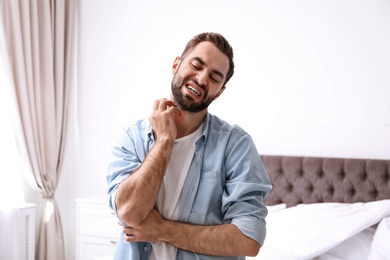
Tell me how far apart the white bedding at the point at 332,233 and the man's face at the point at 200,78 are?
148 centimetres

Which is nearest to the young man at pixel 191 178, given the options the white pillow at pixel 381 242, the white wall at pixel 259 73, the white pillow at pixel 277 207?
the white pillow at pixel 381 242

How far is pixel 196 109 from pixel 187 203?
286mm

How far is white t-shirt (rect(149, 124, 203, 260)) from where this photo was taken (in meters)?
1.32

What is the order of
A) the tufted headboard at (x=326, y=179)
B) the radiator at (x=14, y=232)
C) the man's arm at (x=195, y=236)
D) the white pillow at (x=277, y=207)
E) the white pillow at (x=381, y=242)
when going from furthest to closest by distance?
1. the radiator at (x=14, y=232)
2. the white pillow at (x=277, y=207)
3. the tufted headboard at (x=326, y=179)
4. the white pillow at (x=381, y=242)
5. the man's arm at (x=195, y=236)

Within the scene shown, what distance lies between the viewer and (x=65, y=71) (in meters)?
4.24

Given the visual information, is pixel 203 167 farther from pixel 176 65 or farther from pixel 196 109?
pixel 176 65

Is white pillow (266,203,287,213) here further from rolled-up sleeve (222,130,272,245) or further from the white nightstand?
rolled-up sleeve (222,130,272,245)

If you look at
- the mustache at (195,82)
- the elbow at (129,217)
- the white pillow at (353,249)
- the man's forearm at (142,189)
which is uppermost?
the mustache at (195,82)

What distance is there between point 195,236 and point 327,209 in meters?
1.96

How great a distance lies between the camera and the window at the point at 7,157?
365cm

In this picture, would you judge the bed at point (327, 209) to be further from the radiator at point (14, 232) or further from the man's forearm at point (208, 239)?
the radiator at point (14, 232)

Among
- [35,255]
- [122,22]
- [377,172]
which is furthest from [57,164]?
[377,172]

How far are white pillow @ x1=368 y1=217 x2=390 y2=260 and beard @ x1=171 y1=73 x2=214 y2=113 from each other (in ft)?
5.71

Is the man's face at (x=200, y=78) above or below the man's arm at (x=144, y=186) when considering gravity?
above
